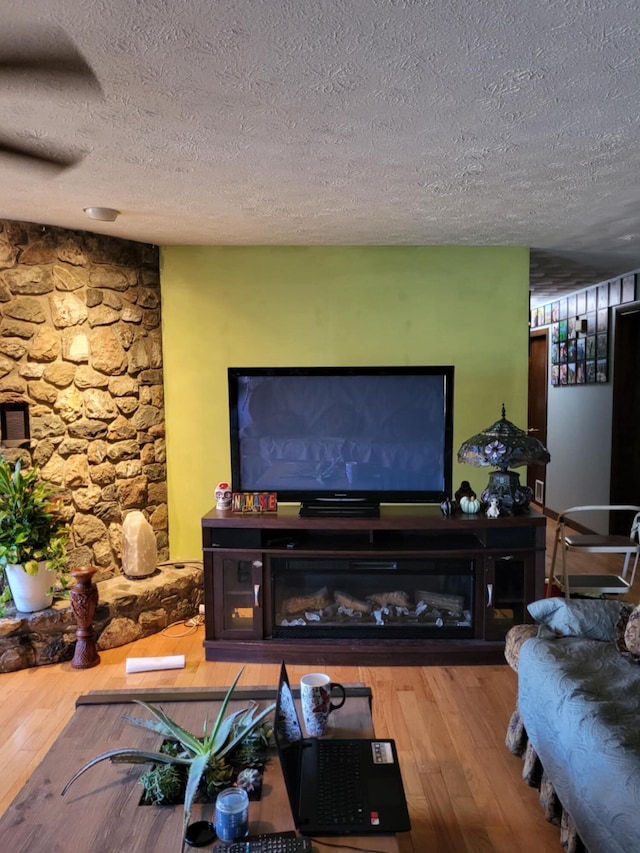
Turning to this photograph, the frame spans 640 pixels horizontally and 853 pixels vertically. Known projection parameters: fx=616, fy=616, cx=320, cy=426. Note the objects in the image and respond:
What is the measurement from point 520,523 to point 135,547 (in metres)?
2.08

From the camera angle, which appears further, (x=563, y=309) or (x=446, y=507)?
(x=563, y=309)

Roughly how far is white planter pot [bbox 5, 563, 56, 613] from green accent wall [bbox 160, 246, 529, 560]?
1.19 metres

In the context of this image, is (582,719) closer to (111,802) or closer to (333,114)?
(111,802)

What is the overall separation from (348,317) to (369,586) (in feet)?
5.17

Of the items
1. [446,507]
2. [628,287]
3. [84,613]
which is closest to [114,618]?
[84,613]

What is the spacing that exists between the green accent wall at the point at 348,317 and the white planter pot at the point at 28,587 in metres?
1.19

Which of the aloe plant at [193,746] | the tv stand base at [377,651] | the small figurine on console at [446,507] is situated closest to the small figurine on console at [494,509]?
the small figurine on console at [446,507]

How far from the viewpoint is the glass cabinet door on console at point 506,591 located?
121 inches

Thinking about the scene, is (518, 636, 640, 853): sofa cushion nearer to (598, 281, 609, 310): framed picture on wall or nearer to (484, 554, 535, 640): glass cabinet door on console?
(484, 554, 535, 640): glass cabinet door on console

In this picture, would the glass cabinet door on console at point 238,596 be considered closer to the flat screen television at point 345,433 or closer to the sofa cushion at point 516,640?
the flat screen television at point 345,433

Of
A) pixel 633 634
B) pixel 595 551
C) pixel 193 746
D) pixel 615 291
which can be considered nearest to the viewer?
pixel 193 746

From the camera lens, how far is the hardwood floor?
1.97 metres

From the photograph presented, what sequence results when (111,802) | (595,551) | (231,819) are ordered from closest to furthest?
(231,819), (111,802), (595,551)

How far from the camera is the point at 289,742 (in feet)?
4.93
